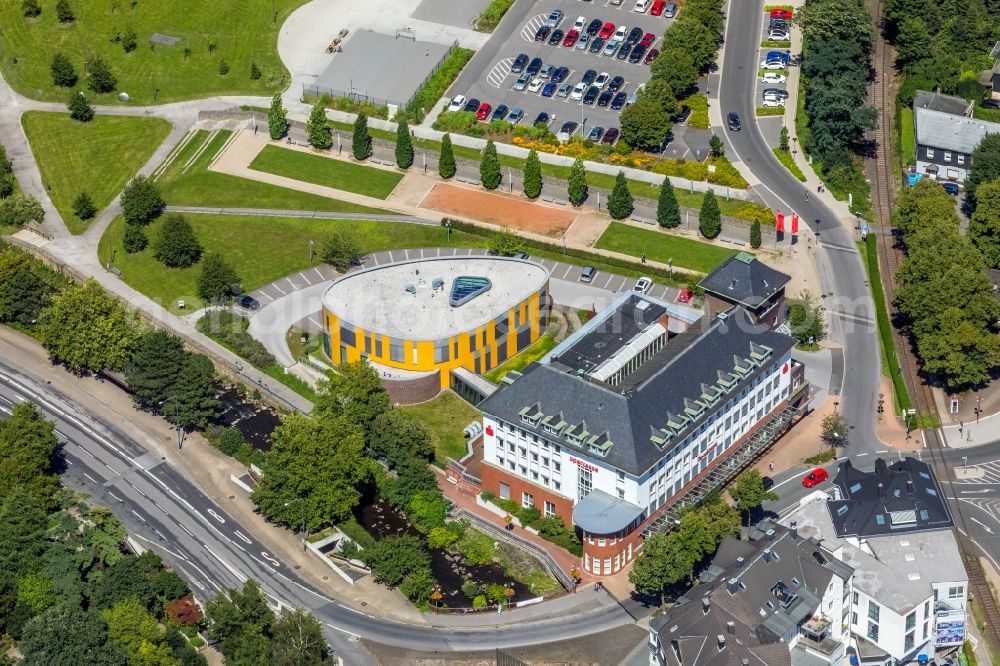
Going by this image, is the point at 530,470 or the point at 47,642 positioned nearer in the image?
the point at 47,642

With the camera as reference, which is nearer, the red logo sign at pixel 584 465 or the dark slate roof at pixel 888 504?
the dark slate roof at pixel 888 504

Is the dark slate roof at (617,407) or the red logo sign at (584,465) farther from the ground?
the dark slate roof at (617,407)

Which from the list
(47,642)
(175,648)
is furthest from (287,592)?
(47,642)

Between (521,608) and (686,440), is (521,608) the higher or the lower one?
the lower one

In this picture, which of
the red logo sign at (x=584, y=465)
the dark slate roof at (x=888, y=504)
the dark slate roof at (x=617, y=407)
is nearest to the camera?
the dark slate roof at (x=888, y=504)

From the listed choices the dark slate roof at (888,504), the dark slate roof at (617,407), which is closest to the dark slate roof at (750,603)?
the dark slate roof at (888,504)

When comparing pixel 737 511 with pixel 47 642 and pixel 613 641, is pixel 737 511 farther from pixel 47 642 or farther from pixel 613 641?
pixel 47 642

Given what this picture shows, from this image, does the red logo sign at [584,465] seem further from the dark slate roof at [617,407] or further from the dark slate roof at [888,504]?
the dark slate roof at [888,504]

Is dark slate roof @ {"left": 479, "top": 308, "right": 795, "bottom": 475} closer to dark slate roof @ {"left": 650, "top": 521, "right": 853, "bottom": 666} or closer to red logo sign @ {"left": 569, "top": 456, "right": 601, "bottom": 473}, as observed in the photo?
red logo sign @ {"left": 569, "top": 456, "right": 601, "bottom": 473}
